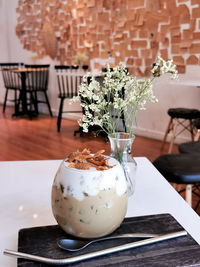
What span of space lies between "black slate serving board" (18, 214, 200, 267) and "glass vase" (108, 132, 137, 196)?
0.20 m

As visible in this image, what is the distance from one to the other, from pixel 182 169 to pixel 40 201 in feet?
2.46

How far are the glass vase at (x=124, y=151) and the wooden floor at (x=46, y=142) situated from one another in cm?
202

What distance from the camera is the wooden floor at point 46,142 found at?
138 inches

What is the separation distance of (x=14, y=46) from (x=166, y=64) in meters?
6.43

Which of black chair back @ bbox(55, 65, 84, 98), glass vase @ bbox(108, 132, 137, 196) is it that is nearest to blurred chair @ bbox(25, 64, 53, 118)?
black chair back @ bbox(55, 65, 84, 98)

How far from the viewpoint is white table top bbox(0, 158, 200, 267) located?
2.45 feet

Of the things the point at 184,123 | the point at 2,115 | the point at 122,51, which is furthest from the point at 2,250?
the point at 2,115

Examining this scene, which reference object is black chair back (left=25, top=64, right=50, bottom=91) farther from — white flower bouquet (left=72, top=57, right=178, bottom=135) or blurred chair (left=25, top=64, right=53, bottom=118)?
white flower bouquet (left=72, top=57, right=178, bottom=135)

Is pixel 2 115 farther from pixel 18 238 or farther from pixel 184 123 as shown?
pixel 18 238

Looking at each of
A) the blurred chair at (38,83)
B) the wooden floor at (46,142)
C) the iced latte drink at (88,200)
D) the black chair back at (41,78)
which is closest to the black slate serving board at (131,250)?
the iced latte drink at (88,200)

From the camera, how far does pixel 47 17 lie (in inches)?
226

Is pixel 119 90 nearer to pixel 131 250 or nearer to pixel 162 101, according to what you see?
pixel 131 250

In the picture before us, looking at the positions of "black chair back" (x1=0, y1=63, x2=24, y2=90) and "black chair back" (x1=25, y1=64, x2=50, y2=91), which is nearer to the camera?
"black chair back" (x1=25, y1=64, x2=50, y2=91)

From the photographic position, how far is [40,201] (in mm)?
882
